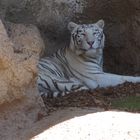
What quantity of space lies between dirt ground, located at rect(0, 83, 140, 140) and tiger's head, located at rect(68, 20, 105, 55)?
94 centimetres

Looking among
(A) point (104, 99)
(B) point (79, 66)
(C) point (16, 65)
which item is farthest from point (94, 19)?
(C) point (16, 65)

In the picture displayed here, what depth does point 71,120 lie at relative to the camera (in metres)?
4.92

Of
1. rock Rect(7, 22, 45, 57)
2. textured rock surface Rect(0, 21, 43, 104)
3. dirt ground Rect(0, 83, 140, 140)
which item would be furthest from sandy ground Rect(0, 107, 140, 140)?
rock Rect(7, 22, 45, 57)

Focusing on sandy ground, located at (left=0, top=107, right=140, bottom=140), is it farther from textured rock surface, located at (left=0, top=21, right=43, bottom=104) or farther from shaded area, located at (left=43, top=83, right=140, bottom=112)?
shaded area, located at (left=43, top=83, right=140, bottom=112)

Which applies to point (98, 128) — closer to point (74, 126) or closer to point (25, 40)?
point (74, 126)

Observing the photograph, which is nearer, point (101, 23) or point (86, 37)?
point (86, 37)

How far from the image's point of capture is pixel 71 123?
15.8 feet

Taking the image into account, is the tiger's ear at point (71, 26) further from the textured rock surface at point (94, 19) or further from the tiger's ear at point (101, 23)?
the tiger's ear at point (101, 23)

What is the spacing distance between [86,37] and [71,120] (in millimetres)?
2537

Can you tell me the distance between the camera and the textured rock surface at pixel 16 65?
16.6ft

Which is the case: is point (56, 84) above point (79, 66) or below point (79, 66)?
below

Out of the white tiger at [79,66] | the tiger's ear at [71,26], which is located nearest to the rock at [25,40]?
the white tiger at [79,66]

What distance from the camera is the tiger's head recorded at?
725 cm

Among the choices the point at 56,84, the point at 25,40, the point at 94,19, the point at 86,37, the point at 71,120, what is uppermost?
the point at 25,40
